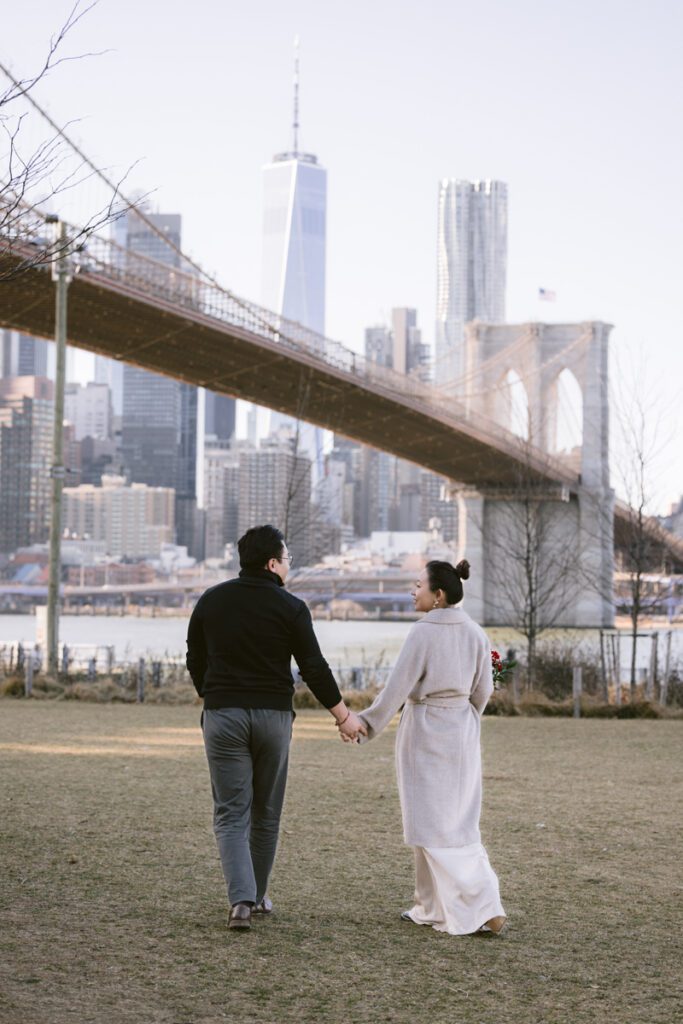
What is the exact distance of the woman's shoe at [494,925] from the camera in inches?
175

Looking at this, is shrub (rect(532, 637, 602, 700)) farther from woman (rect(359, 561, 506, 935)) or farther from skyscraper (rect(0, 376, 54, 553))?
skyscraper (rect(0, 376, 54, 553))

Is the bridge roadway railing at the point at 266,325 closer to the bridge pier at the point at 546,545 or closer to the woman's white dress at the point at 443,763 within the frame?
the bridge pier at the point at 546,545

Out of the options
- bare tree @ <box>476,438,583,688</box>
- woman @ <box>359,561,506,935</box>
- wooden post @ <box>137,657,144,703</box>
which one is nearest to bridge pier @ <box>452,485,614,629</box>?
bare tree @ <box>476,438,583,688</box>

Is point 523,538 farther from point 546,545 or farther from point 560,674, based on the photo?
point 560,674

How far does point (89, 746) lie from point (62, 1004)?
6.63m

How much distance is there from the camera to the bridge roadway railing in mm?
25359

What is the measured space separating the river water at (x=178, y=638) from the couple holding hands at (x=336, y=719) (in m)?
17.4

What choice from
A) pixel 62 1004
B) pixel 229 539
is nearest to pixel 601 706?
pixel 62 1004

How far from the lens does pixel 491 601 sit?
3925 centimetres

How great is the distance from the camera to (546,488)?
34.9 meters

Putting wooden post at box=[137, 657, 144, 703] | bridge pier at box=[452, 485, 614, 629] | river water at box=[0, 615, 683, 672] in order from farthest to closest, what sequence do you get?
bridge pier at box=[452, 485, 614, 629] < river water at box=[0, 615, 683, 672] < wooden post at box=[137, 657, 144, 703]

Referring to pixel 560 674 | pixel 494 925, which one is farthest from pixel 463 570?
pixel 560 674

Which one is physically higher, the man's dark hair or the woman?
the man's dark hair

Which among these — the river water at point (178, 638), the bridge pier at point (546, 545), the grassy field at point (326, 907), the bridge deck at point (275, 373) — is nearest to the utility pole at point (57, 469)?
the bridge deck at point (275, 373)
